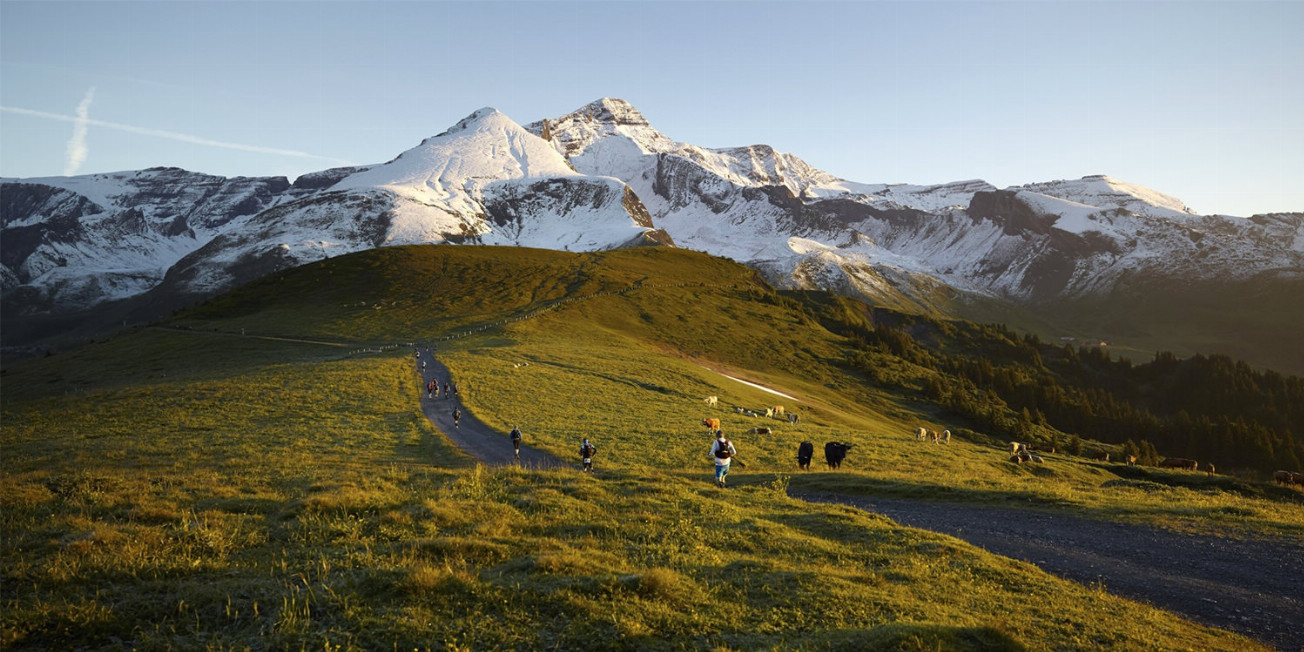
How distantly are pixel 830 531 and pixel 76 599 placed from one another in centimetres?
1528

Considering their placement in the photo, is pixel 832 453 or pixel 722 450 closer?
pixel 722 450

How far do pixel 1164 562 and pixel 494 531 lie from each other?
17264mm

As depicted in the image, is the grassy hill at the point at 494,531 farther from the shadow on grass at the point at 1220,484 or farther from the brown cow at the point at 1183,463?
the brown cow at the point at 1183,463

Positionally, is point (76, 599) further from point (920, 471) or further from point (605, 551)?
point (920, 471)

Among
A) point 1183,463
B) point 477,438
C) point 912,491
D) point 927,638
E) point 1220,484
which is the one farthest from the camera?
point 1183,463

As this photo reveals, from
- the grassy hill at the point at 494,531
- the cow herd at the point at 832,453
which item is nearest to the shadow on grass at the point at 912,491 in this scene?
the grassy hill at the point at 494,531

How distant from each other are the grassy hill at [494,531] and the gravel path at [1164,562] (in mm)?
1764

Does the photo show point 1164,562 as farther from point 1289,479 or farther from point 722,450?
point 1289,479

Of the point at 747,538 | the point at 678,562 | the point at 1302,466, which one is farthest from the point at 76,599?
the point at 1302,466

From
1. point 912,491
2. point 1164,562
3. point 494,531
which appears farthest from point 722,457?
point 1164,562

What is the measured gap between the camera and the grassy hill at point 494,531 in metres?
9.36

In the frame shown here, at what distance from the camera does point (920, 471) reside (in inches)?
1406

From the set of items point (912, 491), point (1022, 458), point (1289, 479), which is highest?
point (1289, 479)

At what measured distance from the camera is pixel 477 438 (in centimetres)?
3581
